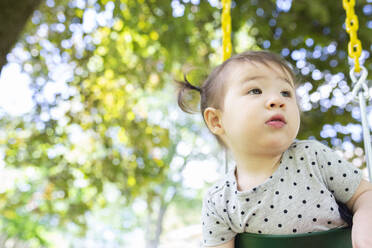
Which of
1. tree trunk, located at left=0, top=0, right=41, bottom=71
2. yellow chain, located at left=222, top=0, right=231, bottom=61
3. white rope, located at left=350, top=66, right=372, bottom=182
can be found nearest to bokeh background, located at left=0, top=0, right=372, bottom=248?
tree trunk, located at left=0, top=0, right=41, bottom=71

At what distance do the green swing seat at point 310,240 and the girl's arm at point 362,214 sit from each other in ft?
0.09

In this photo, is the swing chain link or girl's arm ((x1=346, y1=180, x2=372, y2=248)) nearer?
girl's arm ((x1=346, y1=180, x2=372, y2=248))

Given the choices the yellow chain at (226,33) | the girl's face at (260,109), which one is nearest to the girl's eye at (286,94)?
the girl's face at (260,109)

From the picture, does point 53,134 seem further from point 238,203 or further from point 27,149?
point 238,203

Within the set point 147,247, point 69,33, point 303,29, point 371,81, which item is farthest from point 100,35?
point 147,247

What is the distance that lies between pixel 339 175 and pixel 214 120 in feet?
1.11

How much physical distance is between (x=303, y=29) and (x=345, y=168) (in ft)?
6.20

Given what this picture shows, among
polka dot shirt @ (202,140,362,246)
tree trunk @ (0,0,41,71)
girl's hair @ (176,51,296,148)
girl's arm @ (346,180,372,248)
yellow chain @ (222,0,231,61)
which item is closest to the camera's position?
girl's arm @ (346,180,372,248)

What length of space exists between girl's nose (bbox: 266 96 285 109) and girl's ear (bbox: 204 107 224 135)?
0.17m

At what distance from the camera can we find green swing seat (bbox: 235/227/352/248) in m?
0.74

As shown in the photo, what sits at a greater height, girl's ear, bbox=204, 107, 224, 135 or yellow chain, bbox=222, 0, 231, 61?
yellow chain, bbox=222, 0, 231, 61

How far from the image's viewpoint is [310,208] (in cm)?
83

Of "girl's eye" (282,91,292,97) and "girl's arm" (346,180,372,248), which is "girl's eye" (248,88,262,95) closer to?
"girl's eye" (282,91,292,97)

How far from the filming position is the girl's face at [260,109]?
0.86 meters
